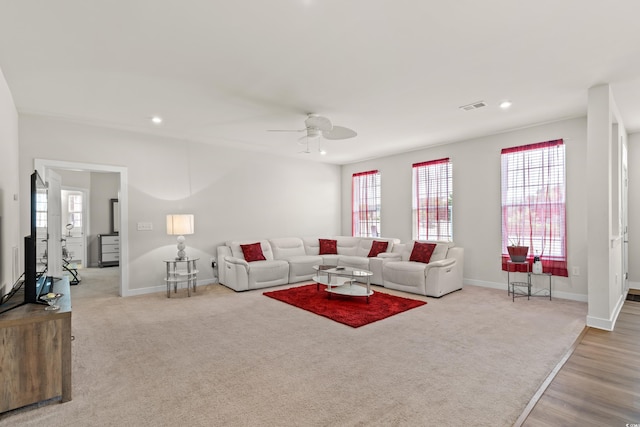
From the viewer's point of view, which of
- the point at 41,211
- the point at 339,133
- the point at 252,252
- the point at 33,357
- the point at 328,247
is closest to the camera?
the point at 33,357

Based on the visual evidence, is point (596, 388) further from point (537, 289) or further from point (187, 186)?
Result: point (187, 186)

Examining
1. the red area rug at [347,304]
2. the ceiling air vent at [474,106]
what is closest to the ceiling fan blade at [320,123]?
the ceiling air vent at [474,106]

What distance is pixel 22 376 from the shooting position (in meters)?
2.13

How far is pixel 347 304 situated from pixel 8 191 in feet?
13.9

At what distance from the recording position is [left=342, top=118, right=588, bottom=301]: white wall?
483cm

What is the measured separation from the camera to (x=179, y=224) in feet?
17.8

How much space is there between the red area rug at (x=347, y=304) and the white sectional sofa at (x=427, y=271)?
434 mm

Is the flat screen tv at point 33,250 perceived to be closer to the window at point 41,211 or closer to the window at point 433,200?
the window at point 41,211

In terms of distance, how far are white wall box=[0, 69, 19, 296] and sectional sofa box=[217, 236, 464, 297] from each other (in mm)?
2860

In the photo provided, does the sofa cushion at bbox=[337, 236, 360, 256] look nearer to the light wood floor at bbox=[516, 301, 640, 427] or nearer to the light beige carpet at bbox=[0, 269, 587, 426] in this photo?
the light beige carpet at bbox=[0, 269, 587, 426]

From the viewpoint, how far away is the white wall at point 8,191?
3125 mm

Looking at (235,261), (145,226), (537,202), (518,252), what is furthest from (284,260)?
(537,202)

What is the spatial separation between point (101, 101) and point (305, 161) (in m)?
4.50

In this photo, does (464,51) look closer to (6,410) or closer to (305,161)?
→ (6,410)
